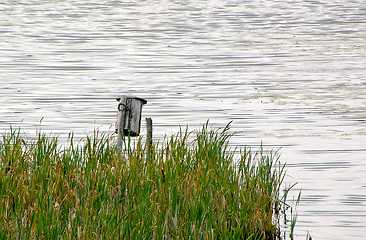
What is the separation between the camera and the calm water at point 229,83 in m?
10.7

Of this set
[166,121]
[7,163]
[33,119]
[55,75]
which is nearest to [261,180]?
[7,163]

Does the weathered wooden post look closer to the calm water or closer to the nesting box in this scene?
the nesting box

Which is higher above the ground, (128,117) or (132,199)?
(128,117)

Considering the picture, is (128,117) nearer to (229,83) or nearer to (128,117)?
(128,117)

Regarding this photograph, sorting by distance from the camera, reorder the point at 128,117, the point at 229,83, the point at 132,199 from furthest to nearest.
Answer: the point at 229,83 < the point at 128,117 < the point at 132,199

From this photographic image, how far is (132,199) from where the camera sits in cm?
735

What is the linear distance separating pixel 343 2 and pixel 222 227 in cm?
4659

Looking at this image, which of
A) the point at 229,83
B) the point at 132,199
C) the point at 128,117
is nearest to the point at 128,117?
the point at 128,117

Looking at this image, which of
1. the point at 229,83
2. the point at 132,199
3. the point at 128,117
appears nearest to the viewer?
the point at 132,199

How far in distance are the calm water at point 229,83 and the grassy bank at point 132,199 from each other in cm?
87

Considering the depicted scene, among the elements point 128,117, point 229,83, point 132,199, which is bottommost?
point 132,199

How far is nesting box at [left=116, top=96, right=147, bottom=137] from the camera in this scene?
8.80 metres

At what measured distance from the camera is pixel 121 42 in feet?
98.3

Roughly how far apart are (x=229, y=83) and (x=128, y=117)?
410 inches
